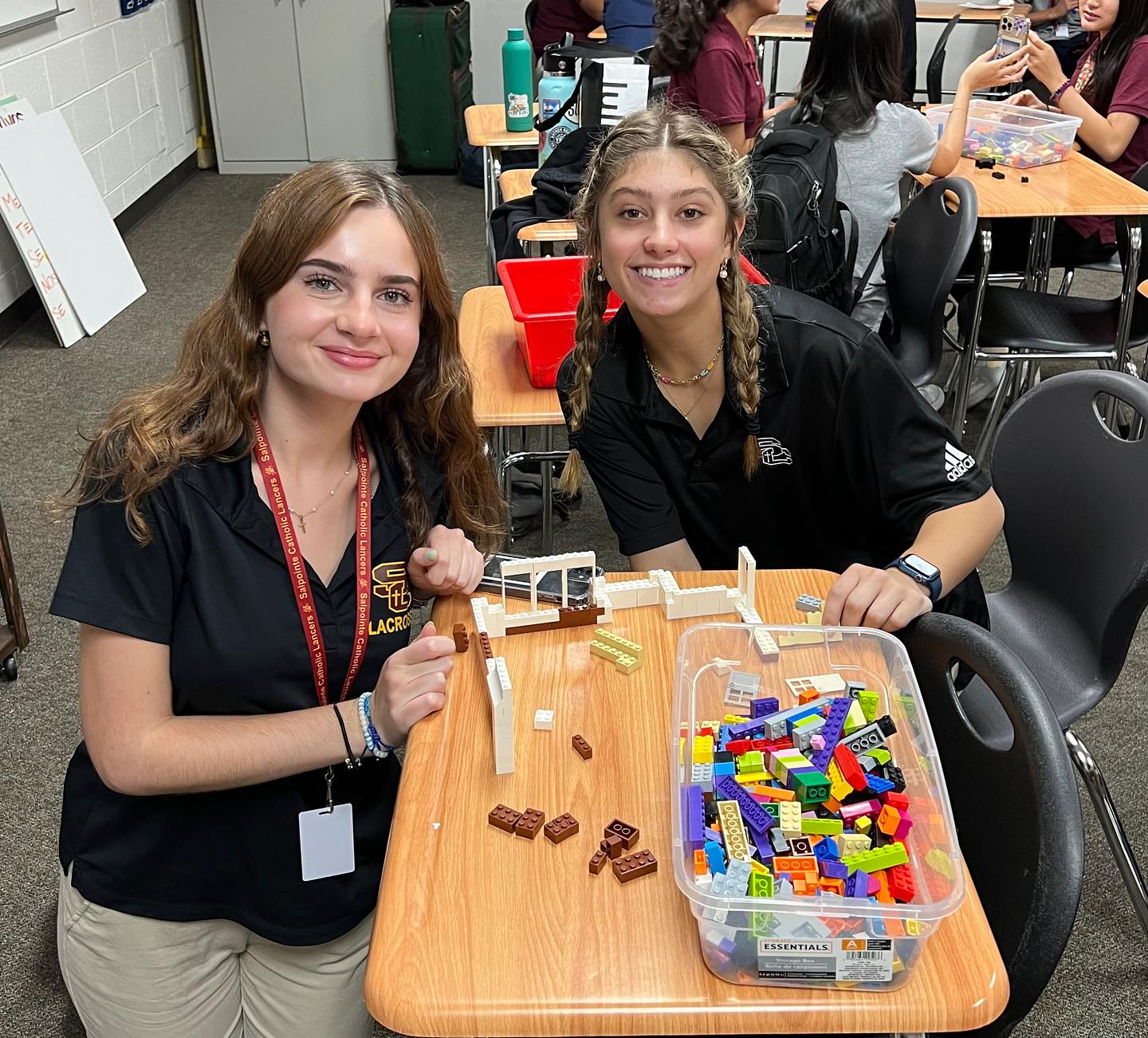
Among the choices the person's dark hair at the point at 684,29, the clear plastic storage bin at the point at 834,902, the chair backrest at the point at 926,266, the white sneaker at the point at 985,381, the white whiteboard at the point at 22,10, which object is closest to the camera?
the clear plastic storage bin at the point at 834,902

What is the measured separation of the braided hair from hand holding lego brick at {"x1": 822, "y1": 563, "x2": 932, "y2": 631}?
40 centimetres

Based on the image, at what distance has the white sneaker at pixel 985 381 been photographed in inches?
149

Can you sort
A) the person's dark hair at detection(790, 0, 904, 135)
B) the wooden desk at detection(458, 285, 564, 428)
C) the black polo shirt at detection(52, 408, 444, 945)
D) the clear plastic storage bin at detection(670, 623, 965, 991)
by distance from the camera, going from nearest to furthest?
1. the clear plastic storage bin at detection(670, 623, 965, 991)
2. the black polo shirt at detection(52, 408, 444, 945)
3. the wooden desk at detection(458, 285, 564, 428)
4. the person's dark hair at detection(790, 0, 904, 135)

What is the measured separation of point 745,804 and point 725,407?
0.85m

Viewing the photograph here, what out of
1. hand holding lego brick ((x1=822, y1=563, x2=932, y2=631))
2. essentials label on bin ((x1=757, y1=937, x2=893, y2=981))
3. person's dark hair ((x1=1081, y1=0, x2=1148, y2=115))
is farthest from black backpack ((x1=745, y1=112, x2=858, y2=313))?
essentials label on bin ((x1=757, y1=937, x2=893, y2=981))

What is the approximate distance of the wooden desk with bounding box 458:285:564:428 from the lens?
2207mm

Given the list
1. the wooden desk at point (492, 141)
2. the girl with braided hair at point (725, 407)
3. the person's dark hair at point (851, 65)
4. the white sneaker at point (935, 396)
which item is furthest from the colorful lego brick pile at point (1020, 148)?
the girl with braided hair at point (725, 407)

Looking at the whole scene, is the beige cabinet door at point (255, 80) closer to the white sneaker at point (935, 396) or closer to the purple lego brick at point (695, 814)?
the white sneaker at point (935, 396)

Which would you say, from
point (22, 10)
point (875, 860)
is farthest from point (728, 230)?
point (22, 10)

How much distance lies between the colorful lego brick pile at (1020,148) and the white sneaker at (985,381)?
24.6 inches

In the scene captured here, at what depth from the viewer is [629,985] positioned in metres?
0.94

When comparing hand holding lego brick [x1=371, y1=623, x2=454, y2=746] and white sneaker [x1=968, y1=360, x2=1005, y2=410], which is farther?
white sneaker [x1=968, y1=360, x2=1005, y2=410]

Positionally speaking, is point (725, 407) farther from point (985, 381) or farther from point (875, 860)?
point (985, 381)

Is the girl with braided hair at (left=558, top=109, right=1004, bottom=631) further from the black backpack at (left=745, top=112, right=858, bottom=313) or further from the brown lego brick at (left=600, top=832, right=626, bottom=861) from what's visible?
the black backpack at (left=745, top=112, right=858, bottom=313)
